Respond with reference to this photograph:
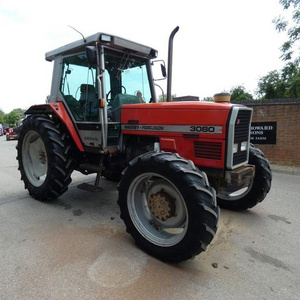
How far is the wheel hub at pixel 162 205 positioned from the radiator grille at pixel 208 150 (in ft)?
2.04

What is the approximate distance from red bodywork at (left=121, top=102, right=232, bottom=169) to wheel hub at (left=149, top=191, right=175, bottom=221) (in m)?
0.58

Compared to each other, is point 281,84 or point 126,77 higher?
point 281,84

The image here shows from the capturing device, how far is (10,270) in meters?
2.30

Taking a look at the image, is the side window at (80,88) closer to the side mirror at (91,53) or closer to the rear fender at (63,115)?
the rear fender at (63,115)

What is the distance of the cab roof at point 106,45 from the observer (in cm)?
329

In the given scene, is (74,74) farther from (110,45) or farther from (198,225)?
(198,225)

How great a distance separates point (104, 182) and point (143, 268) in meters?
3.15

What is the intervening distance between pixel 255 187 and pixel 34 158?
391 cm

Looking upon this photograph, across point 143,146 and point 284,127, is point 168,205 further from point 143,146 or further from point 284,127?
point 284,127

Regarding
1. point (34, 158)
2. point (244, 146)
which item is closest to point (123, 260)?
point (244, 146)

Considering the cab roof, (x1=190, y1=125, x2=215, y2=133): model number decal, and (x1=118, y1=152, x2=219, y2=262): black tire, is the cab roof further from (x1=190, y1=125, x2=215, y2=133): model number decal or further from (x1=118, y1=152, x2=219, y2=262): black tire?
(x1=118, y1=152, x2=219, y2=262): black tire

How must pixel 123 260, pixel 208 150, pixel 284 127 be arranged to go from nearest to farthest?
1. pixel 123 260
2. pixel 208 150
3. pixel 284 127

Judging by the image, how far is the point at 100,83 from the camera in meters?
3.36

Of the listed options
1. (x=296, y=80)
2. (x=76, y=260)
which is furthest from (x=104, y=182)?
(x=296, y=80)
